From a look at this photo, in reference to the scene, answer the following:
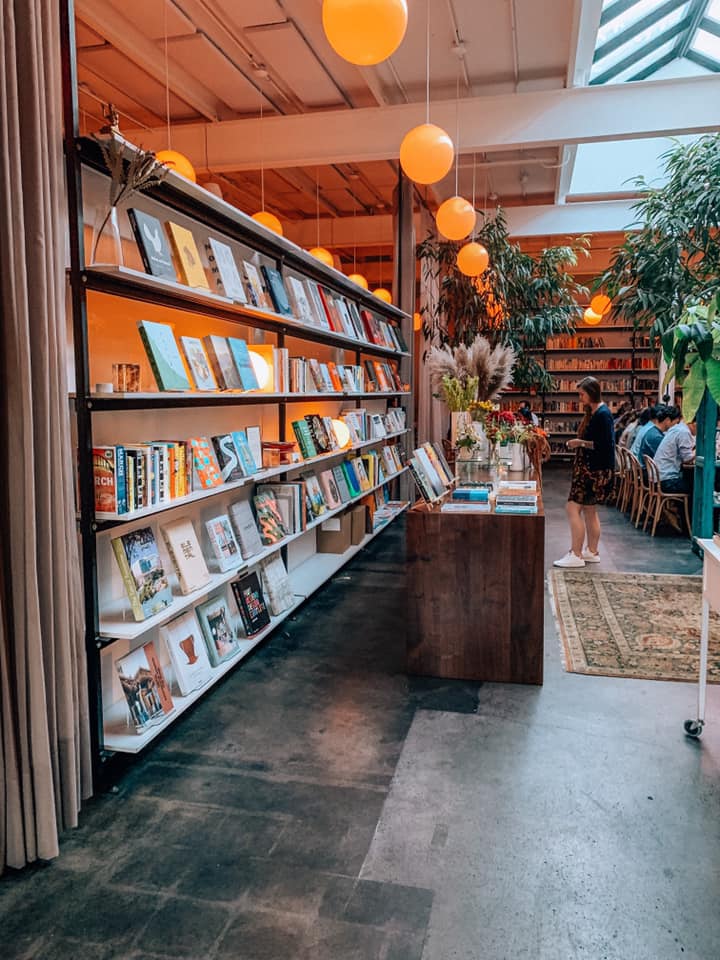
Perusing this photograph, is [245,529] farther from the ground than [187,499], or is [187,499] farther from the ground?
[187,499]

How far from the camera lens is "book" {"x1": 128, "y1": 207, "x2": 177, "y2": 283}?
297cm

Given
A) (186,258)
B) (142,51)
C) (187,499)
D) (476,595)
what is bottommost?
(476,595)

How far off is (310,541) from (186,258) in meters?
2.98

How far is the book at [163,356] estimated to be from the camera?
3020 millimetres

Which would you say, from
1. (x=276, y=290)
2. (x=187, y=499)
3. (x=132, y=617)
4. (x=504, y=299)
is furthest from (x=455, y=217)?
(x=504, y=299)

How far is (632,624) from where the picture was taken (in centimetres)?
470

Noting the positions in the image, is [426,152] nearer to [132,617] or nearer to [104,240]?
[104,240]

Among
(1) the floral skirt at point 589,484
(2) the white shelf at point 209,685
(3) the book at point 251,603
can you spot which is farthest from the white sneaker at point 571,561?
(3) the book at point 251,603

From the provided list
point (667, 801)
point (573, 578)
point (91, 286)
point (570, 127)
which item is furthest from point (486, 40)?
point (667, 801)

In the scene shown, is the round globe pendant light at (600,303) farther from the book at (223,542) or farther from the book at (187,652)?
the book at (187,652)

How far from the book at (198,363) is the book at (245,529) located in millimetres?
789

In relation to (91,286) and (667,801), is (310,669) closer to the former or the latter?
(667,801)

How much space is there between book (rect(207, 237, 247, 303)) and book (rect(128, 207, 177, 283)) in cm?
45

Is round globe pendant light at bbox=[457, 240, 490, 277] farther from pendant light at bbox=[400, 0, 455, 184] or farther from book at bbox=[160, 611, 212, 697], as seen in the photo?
book at bbox=[160, 611, 212, 697]
